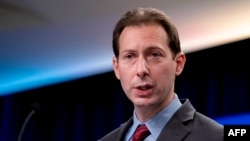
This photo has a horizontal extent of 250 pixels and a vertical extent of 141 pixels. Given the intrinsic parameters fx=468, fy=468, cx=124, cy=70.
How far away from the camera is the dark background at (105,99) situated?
279 cm

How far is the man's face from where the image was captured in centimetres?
92

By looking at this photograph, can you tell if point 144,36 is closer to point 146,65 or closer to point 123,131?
point 146,65

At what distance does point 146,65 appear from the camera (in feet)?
3.02

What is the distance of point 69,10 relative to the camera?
2.38m

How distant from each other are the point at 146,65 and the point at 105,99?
2.63 metres

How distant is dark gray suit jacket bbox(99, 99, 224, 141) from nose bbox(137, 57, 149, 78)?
0.12m

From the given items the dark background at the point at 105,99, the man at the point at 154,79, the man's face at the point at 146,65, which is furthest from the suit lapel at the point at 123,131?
the dark background at the point at 105,99

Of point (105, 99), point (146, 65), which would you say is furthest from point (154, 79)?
point (105, 99)

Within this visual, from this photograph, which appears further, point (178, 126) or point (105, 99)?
point (105, 99)

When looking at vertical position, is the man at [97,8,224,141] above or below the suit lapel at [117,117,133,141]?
above

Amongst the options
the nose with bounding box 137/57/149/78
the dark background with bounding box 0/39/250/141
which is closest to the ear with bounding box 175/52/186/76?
the nose with bounding box 137/57/149/78

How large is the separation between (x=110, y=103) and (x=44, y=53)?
28.6 inches

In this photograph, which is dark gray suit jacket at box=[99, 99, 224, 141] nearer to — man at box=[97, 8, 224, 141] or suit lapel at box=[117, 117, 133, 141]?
man at box=[97, 8, 224, 141]

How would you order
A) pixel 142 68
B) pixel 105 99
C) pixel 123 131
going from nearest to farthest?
pixel 142 68 → pixel 123 131 → pixel 105 99
